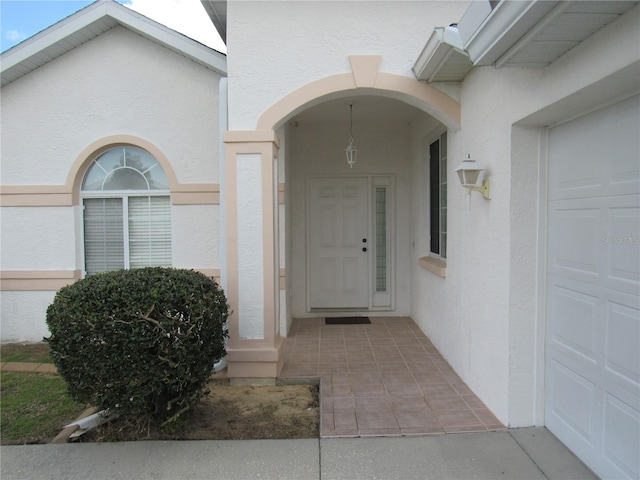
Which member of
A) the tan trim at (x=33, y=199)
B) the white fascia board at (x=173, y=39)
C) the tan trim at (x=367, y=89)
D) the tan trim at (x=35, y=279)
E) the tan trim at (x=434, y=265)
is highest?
the white fascia board at (x=173, y=39)

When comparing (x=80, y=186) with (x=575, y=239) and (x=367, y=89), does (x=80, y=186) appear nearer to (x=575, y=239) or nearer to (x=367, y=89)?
(x=367, y=89)

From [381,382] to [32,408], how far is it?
142 inches

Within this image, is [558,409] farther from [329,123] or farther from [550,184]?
[329,123]

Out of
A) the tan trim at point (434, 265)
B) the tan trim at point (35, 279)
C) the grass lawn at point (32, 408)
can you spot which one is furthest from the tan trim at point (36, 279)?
the tan trim at point (434, 265)

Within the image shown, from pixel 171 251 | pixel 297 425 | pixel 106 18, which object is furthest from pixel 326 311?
pixel 106 18

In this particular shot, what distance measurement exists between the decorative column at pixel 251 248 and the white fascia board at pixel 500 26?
2366 mm

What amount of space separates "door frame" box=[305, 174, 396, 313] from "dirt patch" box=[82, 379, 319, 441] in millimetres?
2860

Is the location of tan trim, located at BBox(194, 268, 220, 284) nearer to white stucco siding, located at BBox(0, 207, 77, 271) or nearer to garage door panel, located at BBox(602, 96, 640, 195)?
white stucco siding, located at BBox(0, 207, 77, 271)

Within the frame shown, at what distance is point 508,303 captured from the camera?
3.51 meters

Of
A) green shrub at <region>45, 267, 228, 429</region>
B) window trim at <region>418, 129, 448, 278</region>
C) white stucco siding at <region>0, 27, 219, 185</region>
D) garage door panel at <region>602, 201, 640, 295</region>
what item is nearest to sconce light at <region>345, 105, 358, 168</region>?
window trim at <region>418, 129, 448, 278</region>

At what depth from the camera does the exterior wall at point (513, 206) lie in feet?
8.30

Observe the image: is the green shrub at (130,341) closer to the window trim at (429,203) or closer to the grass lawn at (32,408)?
the grass lawn at (32,408)

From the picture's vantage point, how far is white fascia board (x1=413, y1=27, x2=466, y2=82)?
3.56 metres

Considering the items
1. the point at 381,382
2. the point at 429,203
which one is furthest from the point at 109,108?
the point at 381,382
